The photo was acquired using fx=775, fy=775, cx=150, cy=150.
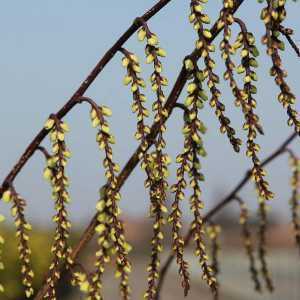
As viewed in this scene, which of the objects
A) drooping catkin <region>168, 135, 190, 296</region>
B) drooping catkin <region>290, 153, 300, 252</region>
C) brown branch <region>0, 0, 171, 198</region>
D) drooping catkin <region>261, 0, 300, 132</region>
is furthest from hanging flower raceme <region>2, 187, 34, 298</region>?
drooping catkin <region>290, 153, 300, 252</region>

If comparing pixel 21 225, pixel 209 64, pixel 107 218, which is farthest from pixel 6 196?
pixel 209 64

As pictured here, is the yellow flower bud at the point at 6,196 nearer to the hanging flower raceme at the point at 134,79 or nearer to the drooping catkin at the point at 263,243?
the hanging flower raceme at the point at 134,79

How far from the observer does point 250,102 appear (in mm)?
1850

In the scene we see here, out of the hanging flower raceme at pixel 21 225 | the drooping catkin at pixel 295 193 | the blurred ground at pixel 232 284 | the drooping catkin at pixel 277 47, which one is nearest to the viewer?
the drooping catkin at pixel 277 47

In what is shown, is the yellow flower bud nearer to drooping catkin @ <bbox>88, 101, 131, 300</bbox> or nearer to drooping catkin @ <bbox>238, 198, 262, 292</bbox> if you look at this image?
drooping catkin @ <bbox>88, 101, 131, 300</bbox>

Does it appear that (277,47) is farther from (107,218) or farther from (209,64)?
(107,218)

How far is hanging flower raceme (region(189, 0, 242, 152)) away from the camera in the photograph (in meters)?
1.82

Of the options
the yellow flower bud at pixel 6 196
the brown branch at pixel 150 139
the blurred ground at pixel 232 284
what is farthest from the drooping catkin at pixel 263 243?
the blurred ground at pixel 232 284

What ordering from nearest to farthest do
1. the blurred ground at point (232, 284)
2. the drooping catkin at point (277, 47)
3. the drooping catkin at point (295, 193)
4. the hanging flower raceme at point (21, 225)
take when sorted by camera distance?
the drooping catkin at point (277, 47)
the hanging flower raceme at point (21, 225)
the drooping catkin at point (295, 193)
the blurred ground at point (232, 284)

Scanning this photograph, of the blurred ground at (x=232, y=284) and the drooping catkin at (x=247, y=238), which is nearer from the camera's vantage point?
the drooping catkin at (x=247, y=238)

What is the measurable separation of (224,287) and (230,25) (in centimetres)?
2795

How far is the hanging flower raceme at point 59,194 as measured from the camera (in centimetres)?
200

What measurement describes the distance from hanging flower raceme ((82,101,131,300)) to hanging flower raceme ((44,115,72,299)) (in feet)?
0.31

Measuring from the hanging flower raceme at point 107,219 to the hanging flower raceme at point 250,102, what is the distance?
1.15 feet
